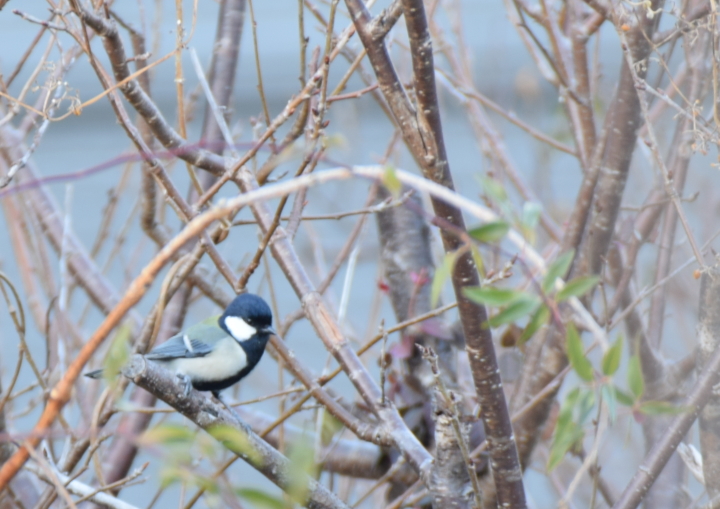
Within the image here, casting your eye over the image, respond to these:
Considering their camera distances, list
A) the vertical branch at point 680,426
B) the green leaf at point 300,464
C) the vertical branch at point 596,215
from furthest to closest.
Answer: the vertical branch at point 596,215 → the vertical branch at point 680,426 → the green leaf at point 300,464

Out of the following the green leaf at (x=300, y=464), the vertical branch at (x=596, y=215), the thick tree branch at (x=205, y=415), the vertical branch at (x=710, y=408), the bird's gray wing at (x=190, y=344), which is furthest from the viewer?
the bird's gray wing at (x=190, y=344)

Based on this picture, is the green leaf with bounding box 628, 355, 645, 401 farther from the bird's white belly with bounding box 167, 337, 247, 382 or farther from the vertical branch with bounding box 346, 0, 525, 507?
the bird's white belly with bounding box 167, 337, 247, 382

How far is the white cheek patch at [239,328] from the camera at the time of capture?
2131 millimetres

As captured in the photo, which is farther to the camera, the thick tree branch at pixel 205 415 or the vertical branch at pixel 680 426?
the vertical branch at pixel 680 426

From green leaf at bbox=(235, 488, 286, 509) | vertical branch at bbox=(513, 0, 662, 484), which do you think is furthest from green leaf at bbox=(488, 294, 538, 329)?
vertical branch at bbox=(513, 0, 662, 484)

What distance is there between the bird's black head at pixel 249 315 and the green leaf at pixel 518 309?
1373 millimetres

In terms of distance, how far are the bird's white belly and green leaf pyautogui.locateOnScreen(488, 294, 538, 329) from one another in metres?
1.57

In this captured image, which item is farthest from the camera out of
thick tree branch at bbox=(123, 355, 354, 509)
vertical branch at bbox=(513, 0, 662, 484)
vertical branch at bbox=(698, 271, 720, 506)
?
vertical branch at bbox=(513, 0, 662, 484)

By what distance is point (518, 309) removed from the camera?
68 cm

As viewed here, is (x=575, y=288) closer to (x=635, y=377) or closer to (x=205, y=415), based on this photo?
(x=635, y=377)

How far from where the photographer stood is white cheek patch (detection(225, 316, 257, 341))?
6.99ft

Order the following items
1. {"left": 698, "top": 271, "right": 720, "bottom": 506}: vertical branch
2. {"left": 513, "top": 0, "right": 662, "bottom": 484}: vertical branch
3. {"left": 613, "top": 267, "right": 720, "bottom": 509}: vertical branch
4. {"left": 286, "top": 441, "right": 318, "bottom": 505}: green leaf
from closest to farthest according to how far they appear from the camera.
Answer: {"left": 286, "top": 441, "right": 318, "bottom": 505}: green leaf < {"left": 613, "top": 267, "right": 720, "bottom": 509}: vertical branch < {"left": 698, "top": 271, "right": 720, "bottom": 506}: vertical branch < {"left": 513, "top": 0, "right": 662, "bottom": 484}: vertical branch

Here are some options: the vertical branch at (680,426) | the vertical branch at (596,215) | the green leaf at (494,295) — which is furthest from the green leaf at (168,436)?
the vertical branch at (596,215)

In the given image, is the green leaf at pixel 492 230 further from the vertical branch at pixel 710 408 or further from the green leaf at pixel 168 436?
the vertical branch at pixel 710 408
